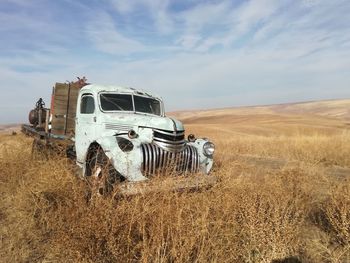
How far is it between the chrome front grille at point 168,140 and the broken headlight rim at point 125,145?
0.52 meters

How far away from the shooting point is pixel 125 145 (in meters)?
6.39

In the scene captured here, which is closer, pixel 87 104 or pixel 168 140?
pixel 168 140

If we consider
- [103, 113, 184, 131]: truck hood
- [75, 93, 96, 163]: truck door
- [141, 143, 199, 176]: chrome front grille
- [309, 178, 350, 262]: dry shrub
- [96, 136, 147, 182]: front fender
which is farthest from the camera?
[75, 93, 96, 163]: truck door

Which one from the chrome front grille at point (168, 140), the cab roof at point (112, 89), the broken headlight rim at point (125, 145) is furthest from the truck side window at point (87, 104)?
the chrome front grille at point (168, 140)

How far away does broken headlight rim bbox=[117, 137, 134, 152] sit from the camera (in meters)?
6.35

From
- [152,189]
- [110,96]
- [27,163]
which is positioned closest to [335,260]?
[152,189]

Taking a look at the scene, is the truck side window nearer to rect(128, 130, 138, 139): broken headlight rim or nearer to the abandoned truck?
the abandoned truck

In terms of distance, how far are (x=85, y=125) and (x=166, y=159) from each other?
2550 millimetres

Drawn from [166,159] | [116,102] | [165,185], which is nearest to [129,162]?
[166,159]

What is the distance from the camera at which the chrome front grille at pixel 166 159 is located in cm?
631

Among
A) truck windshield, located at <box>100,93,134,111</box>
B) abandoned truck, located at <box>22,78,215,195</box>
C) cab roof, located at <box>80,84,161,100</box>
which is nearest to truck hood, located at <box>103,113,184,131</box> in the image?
abandoned truck, located at <box>22,78,215,195</box>

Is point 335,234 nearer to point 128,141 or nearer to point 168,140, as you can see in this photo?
point 168,140

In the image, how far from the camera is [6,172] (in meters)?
8.20

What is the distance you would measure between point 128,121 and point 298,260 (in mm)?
4203
